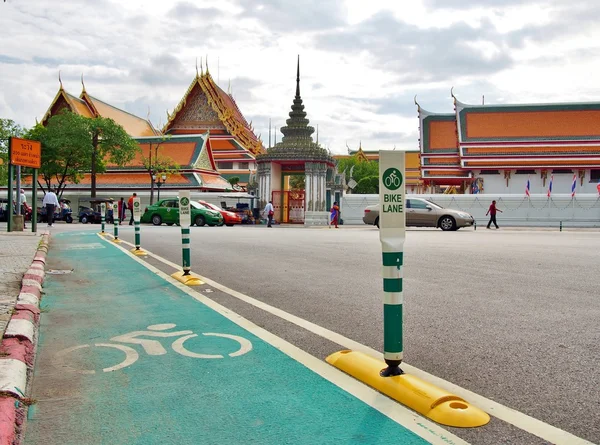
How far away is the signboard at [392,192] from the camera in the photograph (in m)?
3.92

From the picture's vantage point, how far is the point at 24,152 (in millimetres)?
20250

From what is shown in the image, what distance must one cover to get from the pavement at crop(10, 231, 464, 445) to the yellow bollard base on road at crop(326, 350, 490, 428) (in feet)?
0.35

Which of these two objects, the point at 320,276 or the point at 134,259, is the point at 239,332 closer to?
the point at 320,276

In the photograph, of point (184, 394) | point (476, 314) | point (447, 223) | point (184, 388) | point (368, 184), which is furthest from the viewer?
point (368, 184)

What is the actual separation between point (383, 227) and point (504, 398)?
1.27 meters

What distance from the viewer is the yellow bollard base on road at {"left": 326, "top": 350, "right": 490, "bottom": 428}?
10.6 ft

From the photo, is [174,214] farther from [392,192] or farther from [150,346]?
[392,192]

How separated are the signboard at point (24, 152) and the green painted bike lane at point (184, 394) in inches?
613

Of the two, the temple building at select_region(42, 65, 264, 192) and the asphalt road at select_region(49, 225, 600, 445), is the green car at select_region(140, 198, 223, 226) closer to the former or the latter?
the temple building at select_region(42, 65, 264, 192)

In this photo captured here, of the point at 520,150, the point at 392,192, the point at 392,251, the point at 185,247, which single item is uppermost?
the point at 520,150

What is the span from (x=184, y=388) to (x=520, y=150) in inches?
1957

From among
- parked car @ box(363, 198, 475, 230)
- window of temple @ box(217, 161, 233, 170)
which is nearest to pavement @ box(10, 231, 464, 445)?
parked car @ box(363, 198, 475, 230)

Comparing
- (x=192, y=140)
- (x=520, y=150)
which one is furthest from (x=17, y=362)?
(x=192, y=140)

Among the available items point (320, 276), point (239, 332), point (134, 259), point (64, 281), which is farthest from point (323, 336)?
point (134, 259)
